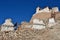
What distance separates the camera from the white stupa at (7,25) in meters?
45.6

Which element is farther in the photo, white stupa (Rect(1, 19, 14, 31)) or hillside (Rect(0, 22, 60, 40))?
white stupa (Rect(1, 19, 14, 31))

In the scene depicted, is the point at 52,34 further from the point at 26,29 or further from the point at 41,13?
the point at 41,13

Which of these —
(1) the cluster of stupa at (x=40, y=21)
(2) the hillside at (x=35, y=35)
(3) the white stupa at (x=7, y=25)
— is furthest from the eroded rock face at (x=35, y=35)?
(3) the white stupa at (x=7, y=25)

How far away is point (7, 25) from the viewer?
47.8 meters

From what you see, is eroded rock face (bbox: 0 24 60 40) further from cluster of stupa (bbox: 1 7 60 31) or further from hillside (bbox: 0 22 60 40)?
cluster of stupa (bbox: 1 7 60 31)

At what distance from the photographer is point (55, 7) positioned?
54719 millimetres

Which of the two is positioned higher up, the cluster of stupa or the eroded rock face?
the cluster of stupa

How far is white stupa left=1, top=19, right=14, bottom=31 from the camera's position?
45562 millimetres

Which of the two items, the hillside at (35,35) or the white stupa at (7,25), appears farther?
the white stupa at (7,25)

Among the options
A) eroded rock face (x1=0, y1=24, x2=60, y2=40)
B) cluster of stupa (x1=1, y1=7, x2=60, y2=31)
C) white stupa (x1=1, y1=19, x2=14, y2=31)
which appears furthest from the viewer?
white stupa (x1=1, y1=19, x2=14, y2=31)

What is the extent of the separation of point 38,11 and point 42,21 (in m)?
10.3

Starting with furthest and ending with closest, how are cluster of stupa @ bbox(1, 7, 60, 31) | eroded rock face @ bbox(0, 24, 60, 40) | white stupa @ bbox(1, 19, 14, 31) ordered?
white stupa @ bbox(1, 19, 14, 31), cluster of stupa @ bbox(1, 7, 60, 31), eroded rock face @ bbox(0, 24, 60, 40)

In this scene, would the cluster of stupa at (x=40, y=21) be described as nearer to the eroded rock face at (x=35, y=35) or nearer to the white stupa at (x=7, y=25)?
the white stupa at (x=7, y=25)

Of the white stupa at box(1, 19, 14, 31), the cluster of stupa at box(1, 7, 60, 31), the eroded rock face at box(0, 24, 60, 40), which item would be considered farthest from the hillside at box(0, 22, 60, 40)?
the white stupa at box(1, 19, 14, 31)
